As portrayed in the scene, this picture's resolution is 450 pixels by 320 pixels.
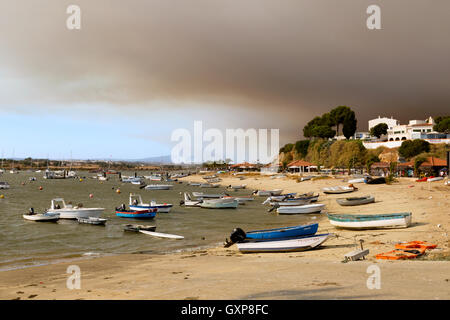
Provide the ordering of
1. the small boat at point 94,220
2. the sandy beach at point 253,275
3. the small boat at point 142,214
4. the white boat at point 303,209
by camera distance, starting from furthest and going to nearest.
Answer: the white boat at point 303,209 → the small boat at point 142,214 → the small boat at point 94,220 → the sandy beach at point 253,275

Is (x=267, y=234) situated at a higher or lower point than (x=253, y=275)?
higher

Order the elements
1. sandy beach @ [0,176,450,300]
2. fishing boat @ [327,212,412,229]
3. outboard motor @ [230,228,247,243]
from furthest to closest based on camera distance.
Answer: fishing boat @ [327,212,412,229]
outboard motor @ [230,228,247,243]
sandy beach @ [0,176,450,300]

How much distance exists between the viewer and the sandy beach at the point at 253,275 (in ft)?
36.3

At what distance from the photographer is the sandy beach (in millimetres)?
11070

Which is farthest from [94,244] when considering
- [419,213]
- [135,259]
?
[419,213]

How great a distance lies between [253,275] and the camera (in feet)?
46.9

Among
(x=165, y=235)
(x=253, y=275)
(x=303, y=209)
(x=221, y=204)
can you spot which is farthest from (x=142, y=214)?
(x=253, y=275)

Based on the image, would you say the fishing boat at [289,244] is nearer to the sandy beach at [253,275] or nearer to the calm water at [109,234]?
the sandy beach at [253,275]

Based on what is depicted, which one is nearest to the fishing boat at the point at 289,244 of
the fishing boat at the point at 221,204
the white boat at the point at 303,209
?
the white boat at the point at 303,209

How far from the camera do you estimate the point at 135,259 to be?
21.5 m

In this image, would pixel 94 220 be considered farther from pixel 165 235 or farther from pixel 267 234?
pixel 267 234

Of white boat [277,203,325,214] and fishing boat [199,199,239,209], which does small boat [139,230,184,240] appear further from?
fishing boat [199,199,239,209]

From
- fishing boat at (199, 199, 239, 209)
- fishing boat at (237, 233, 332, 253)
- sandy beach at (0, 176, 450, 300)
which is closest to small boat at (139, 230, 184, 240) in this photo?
sandy beach at (0, 176, 450, 300)
